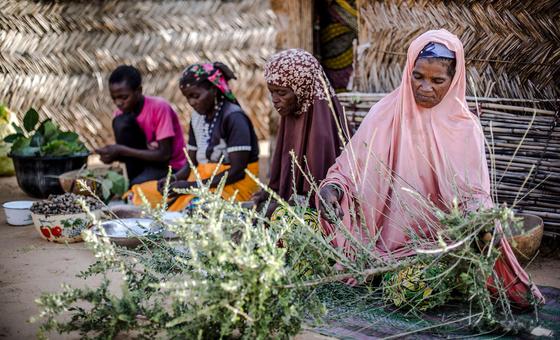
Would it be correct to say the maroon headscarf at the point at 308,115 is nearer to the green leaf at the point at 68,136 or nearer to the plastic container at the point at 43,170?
the plastic container at the point at 43,170

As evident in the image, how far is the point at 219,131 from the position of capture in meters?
5.02

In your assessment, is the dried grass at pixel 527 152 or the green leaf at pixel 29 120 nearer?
the dried grass at pixel 527 152

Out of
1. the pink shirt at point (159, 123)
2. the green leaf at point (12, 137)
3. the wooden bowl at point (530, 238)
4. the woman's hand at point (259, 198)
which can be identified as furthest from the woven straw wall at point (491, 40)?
the green leaf at point (12, 137)

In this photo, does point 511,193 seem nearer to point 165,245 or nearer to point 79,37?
point 165,245

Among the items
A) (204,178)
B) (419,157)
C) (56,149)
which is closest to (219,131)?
(204,178)

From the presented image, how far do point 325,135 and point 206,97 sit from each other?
125 centimetres

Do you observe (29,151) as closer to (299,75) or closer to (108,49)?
(108,49)

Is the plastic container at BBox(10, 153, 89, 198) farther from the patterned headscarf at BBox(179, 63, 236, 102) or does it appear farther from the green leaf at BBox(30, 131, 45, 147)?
the patterned headscarf at BBox(179, 63, 236, 102)

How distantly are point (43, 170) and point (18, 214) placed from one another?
0.67m

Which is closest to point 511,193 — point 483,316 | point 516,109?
point 516,109

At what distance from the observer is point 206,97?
4938mm

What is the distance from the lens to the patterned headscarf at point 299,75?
3955mm

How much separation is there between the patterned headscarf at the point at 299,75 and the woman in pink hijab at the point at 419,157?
18.8 inches

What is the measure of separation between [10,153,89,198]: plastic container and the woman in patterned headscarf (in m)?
1.07
